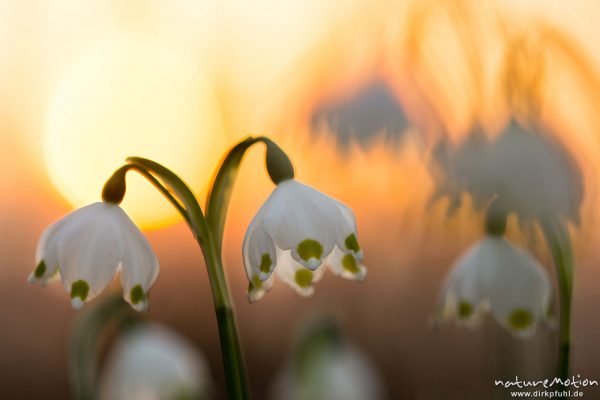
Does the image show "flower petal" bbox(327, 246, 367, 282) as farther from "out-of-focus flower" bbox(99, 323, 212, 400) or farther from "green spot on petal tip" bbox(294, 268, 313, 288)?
"out-of-focus flower" bbox(99, 323, 212, 400)

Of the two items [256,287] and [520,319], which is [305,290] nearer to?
[256,287]

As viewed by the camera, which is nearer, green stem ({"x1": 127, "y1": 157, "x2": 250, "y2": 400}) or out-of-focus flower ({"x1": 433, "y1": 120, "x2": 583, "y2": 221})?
green stem ({"x1": 127, "y1": 157, "x2": 250, "y2": 400})

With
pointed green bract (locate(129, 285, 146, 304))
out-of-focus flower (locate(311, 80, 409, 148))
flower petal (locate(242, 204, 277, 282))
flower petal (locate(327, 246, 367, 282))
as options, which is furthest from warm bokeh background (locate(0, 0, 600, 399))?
pointed green bract (locate(129, 285, 146, 304))

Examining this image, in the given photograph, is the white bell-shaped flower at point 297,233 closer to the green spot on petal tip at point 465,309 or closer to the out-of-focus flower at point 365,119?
the green spot on petal tip at point 465,309

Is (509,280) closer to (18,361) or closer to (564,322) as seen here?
(564,322)

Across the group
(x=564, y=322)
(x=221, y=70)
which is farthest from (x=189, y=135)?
(x=564, y=322)
